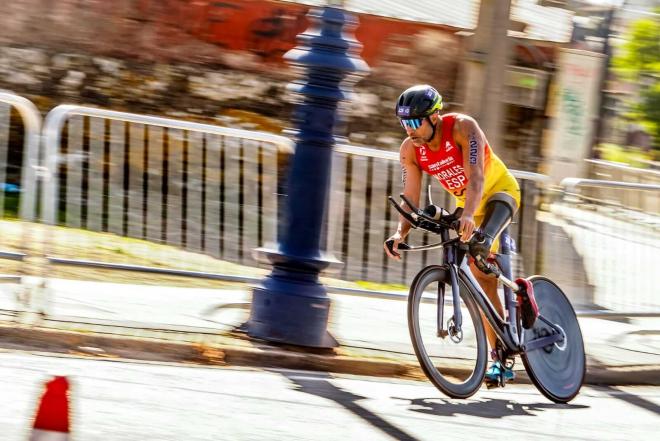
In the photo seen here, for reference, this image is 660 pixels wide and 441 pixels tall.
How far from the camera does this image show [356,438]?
5.61 meters

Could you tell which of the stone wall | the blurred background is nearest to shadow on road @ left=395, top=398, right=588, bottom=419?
the blurred background

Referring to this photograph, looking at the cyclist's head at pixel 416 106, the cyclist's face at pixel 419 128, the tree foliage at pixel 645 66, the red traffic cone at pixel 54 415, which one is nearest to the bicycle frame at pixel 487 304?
the cyclist's face at pixel 419 128

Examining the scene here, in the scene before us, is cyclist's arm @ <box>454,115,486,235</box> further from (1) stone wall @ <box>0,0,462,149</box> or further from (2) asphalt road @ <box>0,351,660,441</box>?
(1) stone wall @ <box>0,0,462,149</box>

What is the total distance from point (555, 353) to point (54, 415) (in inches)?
180

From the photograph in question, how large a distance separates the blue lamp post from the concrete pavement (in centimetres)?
16

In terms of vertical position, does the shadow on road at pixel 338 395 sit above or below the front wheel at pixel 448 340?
below

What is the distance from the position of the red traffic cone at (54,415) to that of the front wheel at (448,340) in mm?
3492

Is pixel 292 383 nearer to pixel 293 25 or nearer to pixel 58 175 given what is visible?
pixel 58 175

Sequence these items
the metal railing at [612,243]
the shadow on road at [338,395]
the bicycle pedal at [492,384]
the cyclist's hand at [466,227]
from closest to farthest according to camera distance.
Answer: the shadow on road at [338,395] < the cyclist's hand at [466,227] < the bicycle pedal at [492,384] < the metal railing at [612,243]

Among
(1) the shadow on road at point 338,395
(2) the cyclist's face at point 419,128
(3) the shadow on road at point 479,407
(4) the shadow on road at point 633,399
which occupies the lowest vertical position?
(4) the shadow on road at point 633,399

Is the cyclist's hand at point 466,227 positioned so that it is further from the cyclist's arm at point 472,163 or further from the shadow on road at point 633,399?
the shadow on road at point 633,399

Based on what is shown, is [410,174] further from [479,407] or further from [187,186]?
[187,186]

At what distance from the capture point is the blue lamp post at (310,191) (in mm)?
7434

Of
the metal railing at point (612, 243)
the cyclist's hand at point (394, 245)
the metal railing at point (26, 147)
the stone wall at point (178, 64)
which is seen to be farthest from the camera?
the stone wall at point (178, 64)
